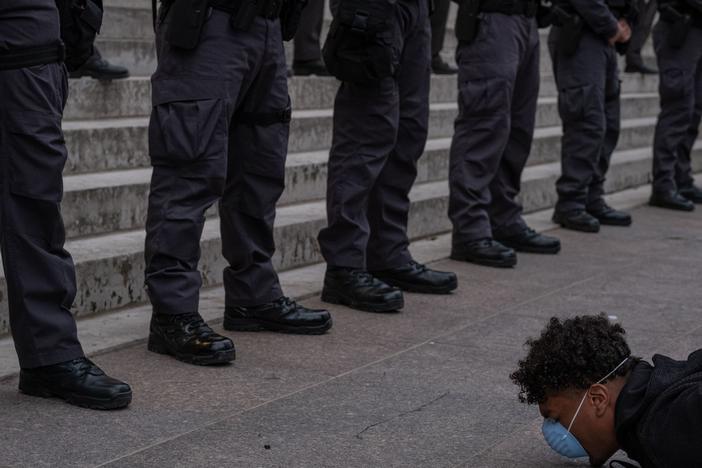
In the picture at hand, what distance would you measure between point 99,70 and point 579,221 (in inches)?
118

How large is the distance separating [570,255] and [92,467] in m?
4.11

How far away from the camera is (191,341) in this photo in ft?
14.5

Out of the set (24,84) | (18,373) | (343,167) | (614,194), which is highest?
(24,84)

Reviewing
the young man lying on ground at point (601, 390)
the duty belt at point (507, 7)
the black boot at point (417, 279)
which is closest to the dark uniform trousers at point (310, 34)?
the duty belt at point (507, 7)

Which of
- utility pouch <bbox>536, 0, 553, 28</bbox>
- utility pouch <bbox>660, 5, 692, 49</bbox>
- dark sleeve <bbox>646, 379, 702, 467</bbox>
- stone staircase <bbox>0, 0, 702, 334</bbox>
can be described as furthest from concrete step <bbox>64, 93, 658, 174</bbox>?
dark sleeve <bbox>646, 379, 702, 467</bbox>

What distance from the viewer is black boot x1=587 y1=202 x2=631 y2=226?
8220 mm

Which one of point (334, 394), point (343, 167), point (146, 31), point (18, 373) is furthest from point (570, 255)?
point (18, 373)

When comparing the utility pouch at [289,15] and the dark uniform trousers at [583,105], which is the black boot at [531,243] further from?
the utility pouch at [289,15]

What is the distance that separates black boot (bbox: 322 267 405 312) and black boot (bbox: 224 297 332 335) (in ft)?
1.44

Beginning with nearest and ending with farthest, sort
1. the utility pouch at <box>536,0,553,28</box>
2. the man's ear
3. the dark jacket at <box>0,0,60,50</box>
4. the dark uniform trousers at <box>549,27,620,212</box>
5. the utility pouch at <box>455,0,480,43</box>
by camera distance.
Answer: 1. the man's ear
2. the dark jacket at <box>0,0,60,50</box>
3. the utility pouch at <box>455,0,480,43</box>
4. the utility pouch at <box>536,0,553,28</box>
5. the dark uniform trousers at <box>549,27,620,212</box>

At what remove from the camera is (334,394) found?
420 cm

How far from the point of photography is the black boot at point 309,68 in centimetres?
793

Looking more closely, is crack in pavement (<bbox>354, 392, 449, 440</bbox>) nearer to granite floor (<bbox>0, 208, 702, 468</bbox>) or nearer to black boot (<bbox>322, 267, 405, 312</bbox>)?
granite floor (<bbox>0, 208, 702, 468</bbox>)

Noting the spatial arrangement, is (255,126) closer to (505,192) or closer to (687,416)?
(687,416)
